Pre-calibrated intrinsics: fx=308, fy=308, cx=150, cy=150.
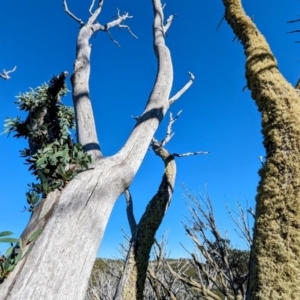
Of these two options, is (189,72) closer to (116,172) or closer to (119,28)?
(119,28)

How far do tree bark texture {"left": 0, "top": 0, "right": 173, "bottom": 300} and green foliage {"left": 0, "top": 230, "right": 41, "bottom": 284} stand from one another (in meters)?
0.03

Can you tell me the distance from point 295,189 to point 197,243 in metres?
4.24

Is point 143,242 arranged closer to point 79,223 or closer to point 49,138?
Answer: point 49,138

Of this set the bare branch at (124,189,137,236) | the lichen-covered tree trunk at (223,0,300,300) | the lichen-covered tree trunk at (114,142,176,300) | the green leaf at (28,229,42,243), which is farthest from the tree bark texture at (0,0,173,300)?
the bare branch at (124,189,137,236)

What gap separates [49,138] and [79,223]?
1342mm

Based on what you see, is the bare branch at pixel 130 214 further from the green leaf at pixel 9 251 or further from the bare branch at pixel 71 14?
the green leaf at pixel 9 251

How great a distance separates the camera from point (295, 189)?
246 cm

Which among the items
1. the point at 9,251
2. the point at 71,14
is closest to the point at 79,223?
the point at 9,251

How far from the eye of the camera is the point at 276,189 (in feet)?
8.30

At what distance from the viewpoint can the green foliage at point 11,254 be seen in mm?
1422

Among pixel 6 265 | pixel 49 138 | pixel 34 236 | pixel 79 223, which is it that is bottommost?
pixel 6 265

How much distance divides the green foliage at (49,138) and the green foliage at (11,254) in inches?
11.4

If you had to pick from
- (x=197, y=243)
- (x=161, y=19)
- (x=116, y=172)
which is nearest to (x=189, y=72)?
(x=161, y=19)

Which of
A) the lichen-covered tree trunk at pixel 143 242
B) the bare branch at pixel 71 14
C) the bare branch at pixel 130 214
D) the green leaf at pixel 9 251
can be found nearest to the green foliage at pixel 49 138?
the green leaf at pixel 9 251
